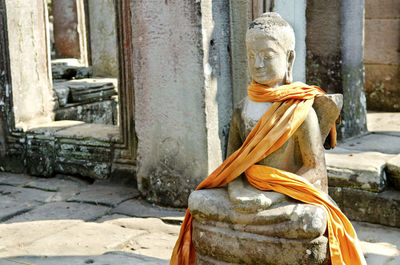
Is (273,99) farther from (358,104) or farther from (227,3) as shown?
(358,104)

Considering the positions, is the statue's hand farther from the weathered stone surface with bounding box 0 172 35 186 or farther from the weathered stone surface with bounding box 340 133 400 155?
the weathered stone surface with bounding box 0 172 35 186

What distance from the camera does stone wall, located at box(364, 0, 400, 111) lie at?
23.6 feet

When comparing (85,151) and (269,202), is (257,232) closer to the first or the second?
(269,202)

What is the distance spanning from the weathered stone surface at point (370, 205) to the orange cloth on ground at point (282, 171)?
65.6 inches

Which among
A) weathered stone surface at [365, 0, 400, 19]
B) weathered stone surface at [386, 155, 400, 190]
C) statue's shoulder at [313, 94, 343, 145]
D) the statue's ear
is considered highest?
weathered stone surface at [365, 0, 400, 19]

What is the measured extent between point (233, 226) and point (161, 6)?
239 centimetres

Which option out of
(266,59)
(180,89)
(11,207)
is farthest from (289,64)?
(11,207)

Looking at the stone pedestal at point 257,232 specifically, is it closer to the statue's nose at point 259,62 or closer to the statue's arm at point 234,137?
the statue's arm at point 234,137

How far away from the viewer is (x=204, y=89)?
4676mm

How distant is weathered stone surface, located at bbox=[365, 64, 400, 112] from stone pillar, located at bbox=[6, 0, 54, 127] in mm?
3977

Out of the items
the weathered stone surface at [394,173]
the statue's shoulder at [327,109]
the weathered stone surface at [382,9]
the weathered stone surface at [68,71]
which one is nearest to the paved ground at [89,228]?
the weathered stone surface at [394,173]

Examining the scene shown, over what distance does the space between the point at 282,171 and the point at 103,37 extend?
6480 mm

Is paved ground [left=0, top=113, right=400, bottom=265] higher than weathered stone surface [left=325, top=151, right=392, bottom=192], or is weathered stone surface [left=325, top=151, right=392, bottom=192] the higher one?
weathered stone surface [left=325, top=151, right=392, bottom=192]

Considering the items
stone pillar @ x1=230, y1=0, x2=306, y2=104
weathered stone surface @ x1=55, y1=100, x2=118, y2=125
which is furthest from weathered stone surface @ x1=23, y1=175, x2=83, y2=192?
stone pillar @ x1=230, y1=0, x2=306, y2=104
